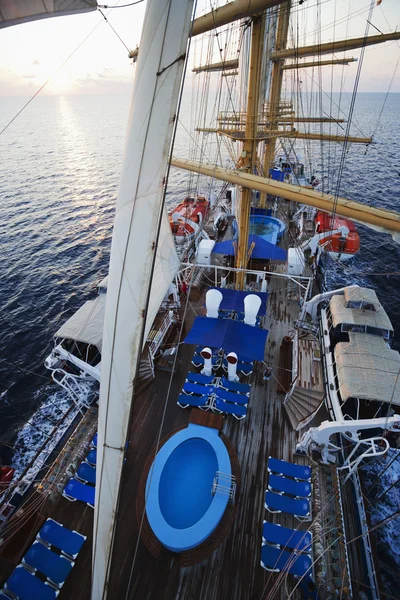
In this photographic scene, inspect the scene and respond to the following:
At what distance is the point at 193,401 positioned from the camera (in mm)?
12117

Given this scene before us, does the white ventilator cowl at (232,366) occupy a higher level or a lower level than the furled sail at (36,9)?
lower

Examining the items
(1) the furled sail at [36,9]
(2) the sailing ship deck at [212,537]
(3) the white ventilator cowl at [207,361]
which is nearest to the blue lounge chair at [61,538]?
(2) the sailing ship deck at [212,537]

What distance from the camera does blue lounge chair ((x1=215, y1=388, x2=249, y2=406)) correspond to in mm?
12023

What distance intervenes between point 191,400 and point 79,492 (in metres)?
4.95

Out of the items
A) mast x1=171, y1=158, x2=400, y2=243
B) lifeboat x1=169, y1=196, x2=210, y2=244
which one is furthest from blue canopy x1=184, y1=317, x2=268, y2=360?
lifeboat x1=169, y1=196, x2=210, y2=244

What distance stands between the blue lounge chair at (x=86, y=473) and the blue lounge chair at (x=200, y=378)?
16.2 ft

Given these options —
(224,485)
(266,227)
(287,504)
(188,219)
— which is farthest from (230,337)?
(188,219)

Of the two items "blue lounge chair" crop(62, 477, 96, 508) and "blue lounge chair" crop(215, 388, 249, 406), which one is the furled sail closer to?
"blue lounge chair" crop(215, 388, 249, 406)

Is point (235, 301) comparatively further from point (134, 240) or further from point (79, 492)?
point (134, 240)

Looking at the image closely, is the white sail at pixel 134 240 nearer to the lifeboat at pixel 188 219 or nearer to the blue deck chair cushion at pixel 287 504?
the blue deck chair cushion at pixel 287 504

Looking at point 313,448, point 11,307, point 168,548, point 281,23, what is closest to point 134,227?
point 168,548

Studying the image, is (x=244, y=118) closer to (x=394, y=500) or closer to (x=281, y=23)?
(x=394, y=500)

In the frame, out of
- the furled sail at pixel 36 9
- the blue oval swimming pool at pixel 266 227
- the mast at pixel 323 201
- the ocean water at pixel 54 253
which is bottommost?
the ocean water at pixel 54 253

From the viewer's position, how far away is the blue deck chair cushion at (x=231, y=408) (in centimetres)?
1165
